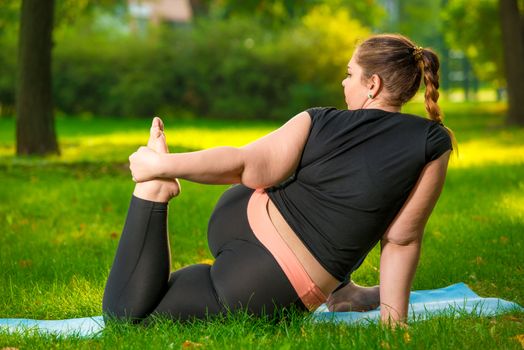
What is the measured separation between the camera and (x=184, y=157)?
3.62 metres

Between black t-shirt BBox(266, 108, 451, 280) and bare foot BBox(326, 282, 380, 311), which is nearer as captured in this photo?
black t-shirt BBox(266, 108, 451, 280)

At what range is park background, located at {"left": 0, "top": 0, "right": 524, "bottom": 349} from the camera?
4.03 metres

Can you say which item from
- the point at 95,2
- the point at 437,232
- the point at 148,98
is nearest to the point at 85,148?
the point at 95,2

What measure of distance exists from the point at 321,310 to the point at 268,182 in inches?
47.9

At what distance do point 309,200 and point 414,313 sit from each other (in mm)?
839

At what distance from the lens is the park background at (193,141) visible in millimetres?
4034

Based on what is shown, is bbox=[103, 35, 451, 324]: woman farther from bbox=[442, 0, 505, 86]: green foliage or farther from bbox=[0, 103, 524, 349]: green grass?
bbox=[442, 0, 505, 86]: green foliage

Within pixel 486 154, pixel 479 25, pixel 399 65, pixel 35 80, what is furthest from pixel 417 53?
pixel 479 25

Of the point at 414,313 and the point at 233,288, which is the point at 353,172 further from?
the point at 414,313

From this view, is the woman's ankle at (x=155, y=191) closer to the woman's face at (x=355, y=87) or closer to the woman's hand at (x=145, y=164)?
the woman's hand at (x=145, y=164)

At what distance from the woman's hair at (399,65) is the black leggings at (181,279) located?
922mm

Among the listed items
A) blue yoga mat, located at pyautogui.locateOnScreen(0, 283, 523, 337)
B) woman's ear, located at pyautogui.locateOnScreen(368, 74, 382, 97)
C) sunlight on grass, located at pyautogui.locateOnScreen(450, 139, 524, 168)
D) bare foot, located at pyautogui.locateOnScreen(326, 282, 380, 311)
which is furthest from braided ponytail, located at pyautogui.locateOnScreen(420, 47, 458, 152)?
sunlight on grass, located at pyautogui.locateOnScreen(450, 139, 524, 168)

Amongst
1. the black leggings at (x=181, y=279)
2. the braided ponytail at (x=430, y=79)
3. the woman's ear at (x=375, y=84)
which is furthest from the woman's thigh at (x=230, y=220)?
the braided ponytail at (x=430, y=79)

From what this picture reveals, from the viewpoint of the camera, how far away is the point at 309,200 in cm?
390
